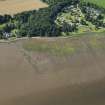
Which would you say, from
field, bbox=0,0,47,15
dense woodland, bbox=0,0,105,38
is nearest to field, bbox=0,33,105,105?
dense woodland, bbox=0,0,105,38

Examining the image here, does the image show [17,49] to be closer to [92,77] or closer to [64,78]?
[64,78]

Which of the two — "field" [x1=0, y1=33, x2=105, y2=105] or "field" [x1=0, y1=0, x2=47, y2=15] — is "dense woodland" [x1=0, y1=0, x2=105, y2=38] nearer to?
"field" [x1=0, y1=0, x2=47, y2=15]

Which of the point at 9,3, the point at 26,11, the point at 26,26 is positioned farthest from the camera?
the point at 9,3

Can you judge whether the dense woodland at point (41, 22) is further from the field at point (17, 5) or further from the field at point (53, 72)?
the field at point (53, 72)

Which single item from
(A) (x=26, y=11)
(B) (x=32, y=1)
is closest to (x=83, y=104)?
(A) (x=26, y=11)

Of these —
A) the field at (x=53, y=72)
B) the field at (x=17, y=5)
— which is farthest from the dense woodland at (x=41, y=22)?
the field at (x=53, y=72)

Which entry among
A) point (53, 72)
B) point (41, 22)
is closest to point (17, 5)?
point (41, 22)
